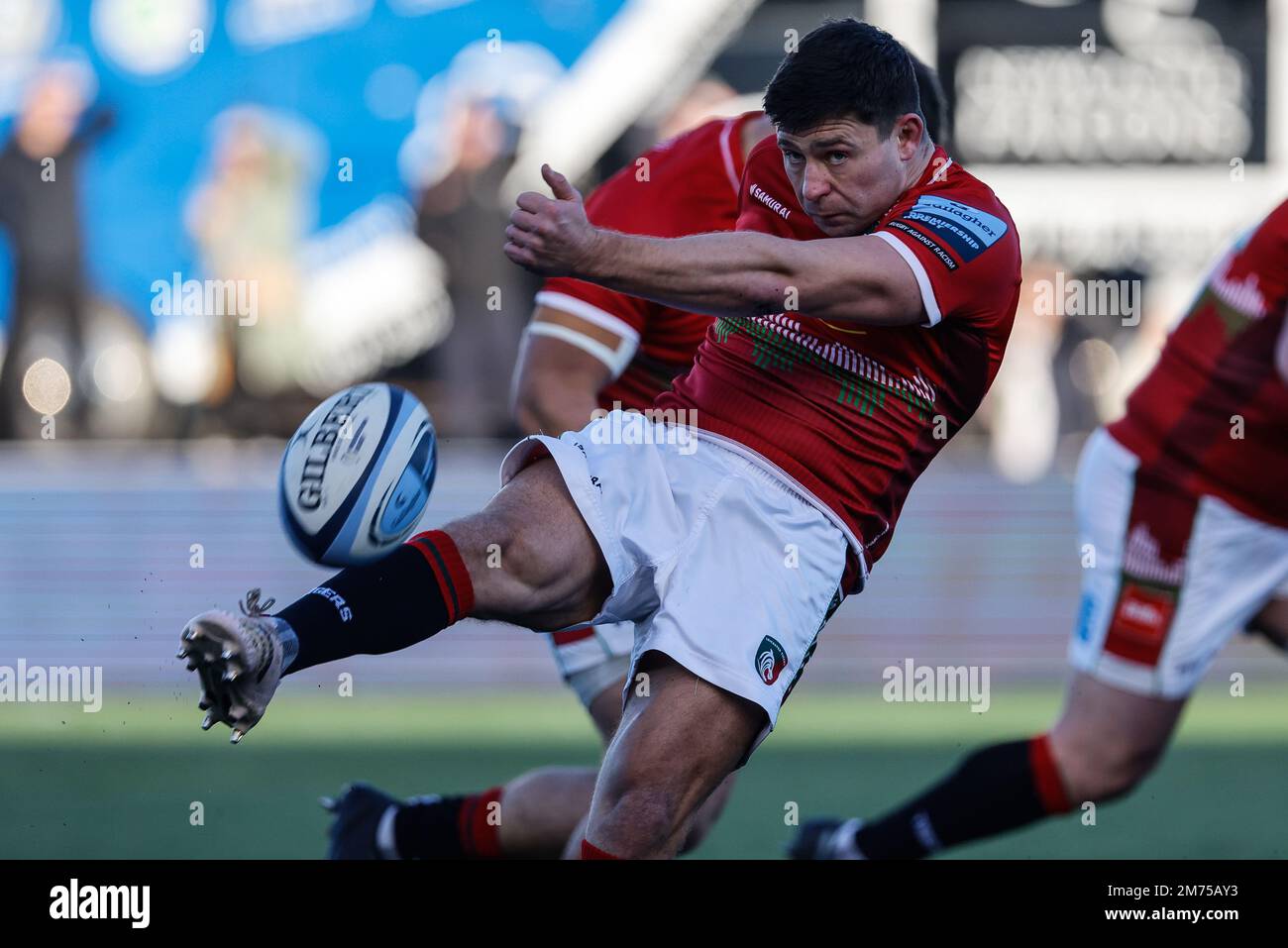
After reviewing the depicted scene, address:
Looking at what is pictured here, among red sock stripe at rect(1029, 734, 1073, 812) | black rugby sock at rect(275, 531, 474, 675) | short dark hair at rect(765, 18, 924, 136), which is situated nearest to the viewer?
black rugby sock at rect(275, 531, 474, 675)

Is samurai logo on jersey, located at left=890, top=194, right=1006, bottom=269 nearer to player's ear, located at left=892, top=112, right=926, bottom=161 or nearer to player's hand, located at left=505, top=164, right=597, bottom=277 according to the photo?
player's ear, located at left=892, top=112, right=926, bottom=161

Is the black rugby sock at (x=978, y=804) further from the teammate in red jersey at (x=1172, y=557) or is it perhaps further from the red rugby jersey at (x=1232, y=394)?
the red rugby jersey at (x=1232, y=394)

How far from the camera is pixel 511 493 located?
4.12 m

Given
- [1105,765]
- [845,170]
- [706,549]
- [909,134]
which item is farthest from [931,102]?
[1105,765]

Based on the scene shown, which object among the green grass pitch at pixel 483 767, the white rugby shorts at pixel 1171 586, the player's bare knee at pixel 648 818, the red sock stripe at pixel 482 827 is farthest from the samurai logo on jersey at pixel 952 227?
the green grass pitch at pixel 483 767

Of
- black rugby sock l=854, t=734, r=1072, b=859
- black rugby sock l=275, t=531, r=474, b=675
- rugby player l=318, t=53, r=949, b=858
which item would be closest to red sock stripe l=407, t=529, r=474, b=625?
black rugby sock l=275, t=531, r=474, b=675

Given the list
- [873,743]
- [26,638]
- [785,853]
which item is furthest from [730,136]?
[26,638]

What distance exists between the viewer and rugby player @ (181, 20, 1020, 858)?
151 inches

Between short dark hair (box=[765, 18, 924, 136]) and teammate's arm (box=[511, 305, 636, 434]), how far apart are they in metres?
1.28

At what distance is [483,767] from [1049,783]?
3.21m

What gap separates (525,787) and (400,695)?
14.9 feet

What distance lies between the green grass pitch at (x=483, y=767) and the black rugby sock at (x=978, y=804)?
34.2 inches

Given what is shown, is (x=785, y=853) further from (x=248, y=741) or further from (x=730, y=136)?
(x=248, y=741)
